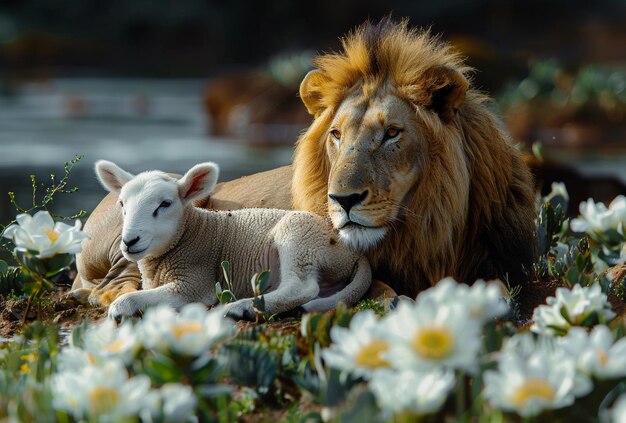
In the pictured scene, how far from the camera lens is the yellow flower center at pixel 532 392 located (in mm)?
3010

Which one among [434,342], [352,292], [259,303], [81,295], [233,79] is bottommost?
[233,79]

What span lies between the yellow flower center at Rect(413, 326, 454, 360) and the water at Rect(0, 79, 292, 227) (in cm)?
966

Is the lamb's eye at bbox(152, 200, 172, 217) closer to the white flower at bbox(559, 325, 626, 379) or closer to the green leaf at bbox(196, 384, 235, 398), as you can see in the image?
the green leaf at bbox(196, 384, 235, 398)

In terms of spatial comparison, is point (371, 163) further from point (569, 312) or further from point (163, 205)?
point (569, 312)

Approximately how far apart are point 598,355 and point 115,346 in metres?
1.37

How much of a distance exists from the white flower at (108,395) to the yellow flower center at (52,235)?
4.63ft

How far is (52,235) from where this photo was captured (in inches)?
181

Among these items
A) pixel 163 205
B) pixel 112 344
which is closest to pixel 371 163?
pixel 163 205

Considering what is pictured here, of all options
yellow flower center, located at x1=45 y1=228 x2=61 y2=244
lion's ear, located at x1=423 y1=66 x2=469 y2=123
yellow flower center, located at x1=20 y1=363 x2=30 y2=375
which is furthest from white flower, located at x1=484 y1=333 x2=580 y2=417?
lion's ear, located at x1=423 y1=66 x2=469 y2=123

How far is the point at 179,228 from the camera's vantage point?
5.57 m

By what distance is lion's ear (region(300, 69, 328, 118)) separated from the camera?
19.3 feet

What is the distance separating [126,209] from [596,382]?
2544mm

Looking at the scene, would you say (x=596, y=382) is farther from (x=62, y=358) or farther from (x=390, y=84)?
(x=390, y=84)

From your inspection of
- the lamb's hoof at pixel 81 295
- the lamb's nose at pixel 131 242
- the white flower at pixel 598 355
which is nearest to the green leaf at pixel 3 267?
the lamb's hoof at pixel 81 295
